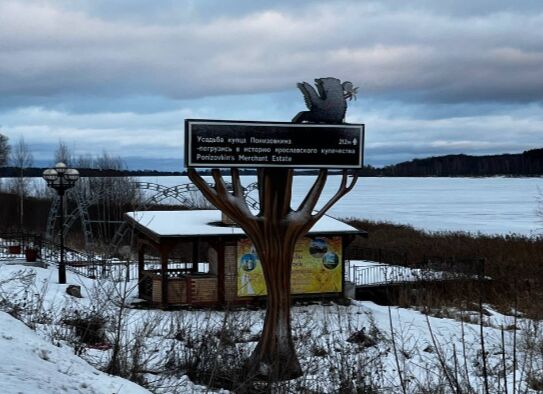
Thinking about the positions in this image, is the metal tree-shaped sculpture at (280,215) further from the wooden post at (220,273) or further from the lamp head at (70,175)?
the lamp head at (70,175)

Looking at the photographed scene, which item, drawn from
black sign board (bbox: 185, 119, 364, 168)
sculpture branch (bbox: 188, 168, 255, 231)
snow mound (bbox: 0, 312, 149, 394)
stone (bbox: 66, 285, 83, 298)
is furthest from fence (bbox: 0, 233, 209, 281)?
snow mound (bbox: 0, 312, 149, 394)

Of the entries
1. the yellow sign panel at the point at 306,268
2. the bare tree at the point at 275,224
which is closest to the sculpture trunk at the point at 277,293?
the bare tree at the point at 275,224

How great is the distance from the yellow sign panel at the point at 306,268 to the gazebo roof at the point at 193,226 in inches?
18.0

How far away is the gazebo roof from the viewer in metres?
21.5

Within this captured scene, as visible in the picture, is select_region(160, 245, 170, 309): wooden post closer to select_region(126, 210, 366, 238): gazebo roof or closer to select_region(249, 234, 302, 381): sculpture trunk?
select_region(126, 210, 366, 238): gazebo roof

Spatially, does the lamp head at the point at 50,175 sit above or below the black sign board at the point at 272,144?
below

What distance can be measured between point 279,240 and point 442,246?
27956 millimetres

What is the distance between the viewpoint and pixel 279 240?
476 inches

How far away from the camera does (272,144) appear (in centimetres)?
1173

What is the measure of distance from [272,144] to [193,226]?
1110 cm

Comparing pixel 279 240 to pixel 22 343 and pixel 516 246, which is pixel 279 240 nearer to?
pixel 22 343

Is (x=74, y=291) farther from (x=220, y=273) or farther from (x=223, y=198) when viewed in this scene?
(x=223, y=198)

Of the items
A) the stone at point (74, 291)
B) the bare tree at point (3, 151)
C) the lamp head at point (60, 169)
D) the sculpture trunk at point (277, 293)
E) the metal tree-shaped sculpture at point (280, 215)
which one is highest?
the bare tree at point (3, 151)

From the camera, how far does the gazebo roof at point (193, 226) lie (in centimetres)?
2150
